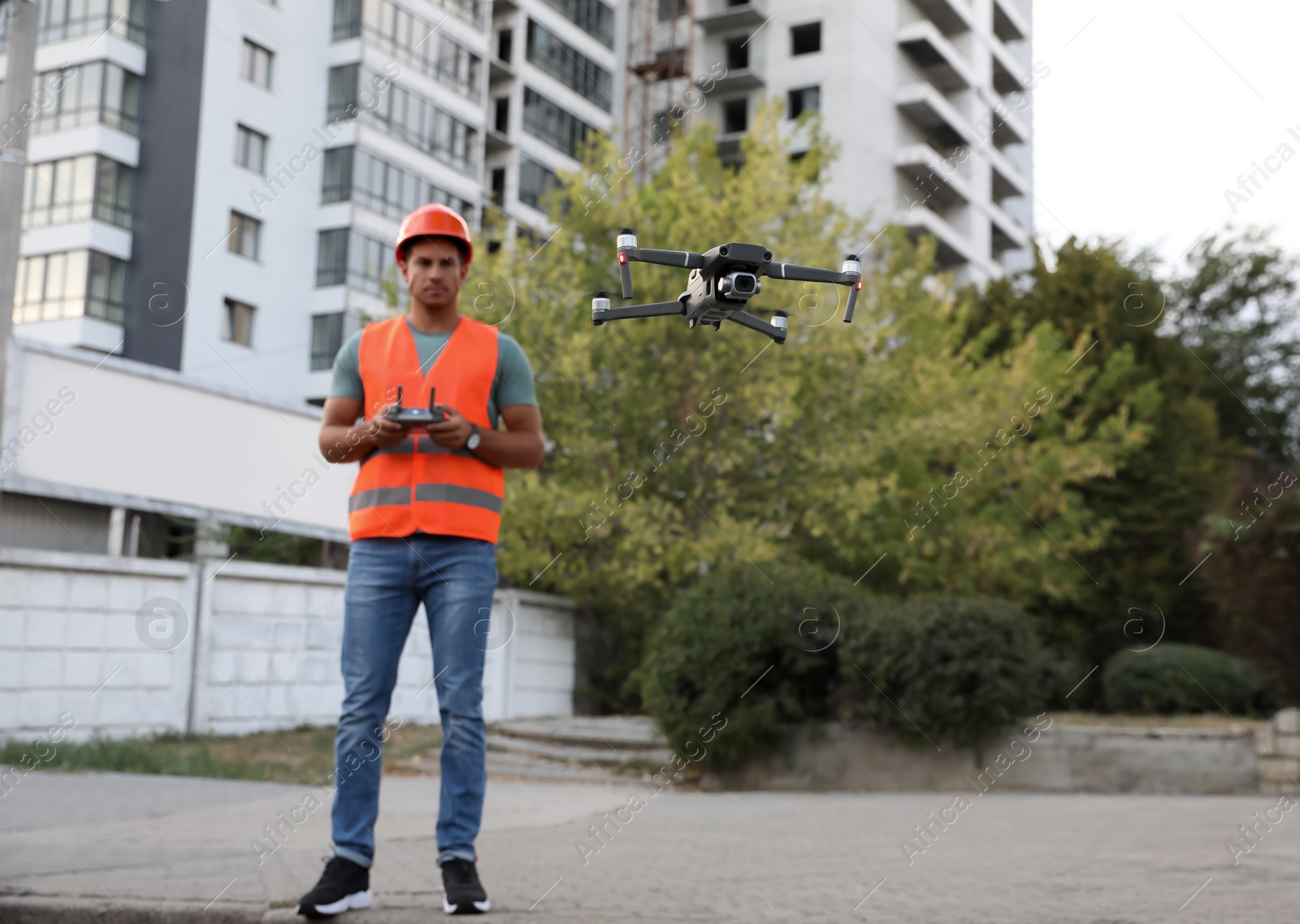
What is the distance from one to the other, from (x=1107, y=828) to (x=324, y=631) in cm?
960

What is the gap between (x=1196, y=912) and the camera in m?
4.65

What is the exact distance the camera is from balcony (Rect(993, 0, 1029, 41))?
61844mm

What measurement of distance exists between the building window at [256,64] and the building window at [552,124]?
12.8 metres

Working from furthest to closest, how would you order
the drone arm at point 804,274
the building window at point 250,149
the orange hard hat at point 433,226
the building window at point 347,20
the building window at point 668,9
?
the building window at point 668,9 < the building window at point 347,20 < the building window at point 250,149 < the orange hard hat at point 433,226 < the drone arm at point 804,274

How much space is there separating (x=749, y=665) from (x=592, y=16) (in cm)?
4544

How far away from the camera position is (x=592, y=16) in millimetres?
52438

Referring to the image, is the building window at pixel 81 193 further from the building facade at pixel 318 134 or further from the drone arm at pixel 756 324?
the drone arm at pixel 756 324

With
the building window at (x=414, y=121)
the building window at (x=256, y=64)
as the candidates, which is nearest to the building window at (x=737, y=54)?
the building window at (x=414, y=121)

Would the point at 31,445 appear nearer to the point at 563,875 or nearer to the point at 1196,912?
the point at 563,875

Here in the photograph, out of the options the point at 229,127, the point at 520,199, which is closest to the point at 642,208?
the point at 229,127

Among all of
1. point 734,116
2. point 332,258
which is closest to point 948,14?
point 734,116

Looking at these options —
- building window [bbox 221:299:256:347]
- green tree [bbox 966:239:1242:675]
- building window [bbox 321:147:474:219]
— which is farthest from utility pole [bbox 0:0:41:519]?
building window [bbox 321:147:474:219]

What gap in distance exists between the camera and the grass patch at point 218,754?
34.1ft

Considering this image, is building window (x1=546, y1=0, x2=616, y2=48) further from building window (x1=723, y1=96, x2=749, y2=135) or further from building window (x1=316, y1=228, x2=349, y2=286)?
building window (x1=316, y1=228, x2=349, y2=286)
